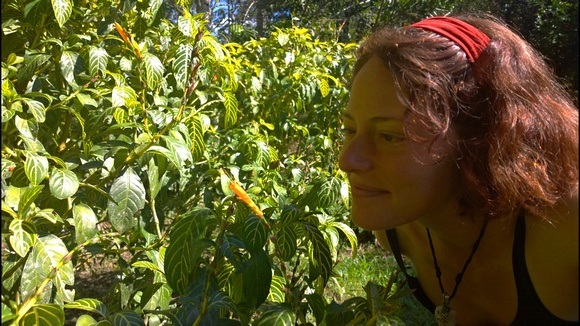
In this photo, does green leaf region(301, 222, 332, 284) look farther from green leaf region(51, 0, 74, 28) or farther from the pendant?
green leaf region(51, 0, 74, 28)

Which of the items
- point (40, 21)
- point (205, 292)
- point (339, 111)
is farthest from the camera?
point (339, 111)

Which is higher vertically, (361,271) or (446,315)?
(446,315)

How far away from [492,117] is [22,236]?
3.46 feet

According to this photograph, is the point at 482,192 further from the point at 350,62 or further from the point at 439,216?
the point at 350,62

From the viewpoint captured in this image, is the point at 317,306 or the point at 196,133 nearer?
the point at 317,306

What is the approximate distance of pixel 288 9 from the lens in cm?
860

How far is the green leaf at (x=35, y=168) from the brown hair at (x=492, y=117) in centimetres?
83

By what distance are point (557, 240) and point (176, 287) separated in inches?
32.7

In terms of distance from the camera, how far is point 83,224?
1.43m

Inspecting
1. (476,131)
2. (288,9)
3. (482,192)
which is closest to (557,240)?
(482,192)

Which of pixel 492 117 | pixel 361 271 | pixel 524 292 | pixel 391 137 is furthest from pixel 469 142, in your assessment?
pixel 361 271

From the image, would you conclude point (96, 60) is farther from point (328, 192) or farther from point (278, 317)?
point (278, 317)

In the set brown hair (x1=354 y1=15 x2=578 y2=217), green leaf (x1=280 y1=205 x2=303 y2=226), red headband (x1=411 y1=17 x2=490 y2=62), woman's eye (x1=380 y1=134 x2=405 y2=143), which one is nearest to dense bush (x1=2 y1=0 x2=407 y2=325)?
green leaf (x1=280 y1=205 x2=303 y2=226)

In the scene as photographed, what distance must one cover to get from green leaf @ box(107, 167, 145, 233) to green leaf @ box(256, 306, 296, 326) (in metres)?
0.45
